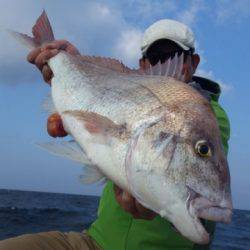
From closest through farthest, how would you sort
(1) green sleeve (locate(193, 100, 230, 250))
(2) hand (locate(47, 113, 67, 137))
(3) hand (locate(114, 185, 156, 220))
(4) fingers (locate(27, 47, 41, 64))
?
(3) hand (locate(114, 185, 156, 220))
(2) hand (locate(47, 113, 67, 137))
(1) green sleeve (locate(193, 100, 230, 250))
(4) fingers (locate(27, 47, 41, 64))

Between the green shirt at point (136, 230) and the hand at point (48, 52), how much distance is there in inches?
48.4

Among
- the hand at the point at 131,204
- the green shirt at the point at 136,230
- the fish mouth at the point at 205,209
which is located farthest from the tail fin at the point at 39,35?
the fish mouth at the point at 205,209

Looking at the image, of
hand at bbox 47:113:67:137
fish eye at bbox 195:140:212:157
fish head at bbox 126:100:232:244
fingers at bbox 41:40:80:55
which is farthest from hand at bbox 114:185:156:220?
fingers at bbox 41:40:80:55

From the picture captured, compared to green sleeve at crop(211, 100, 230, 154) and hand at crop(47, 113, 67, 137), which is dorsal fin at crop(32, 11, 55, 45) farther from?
green sleeve at crop(211, 100, 230, 154)

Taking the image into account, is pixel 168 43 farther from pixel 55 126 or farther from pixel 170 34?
pixel 55 126

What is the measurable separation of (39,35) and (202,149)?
258 centimetres

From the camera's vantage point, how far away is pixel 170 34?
14.9 feet

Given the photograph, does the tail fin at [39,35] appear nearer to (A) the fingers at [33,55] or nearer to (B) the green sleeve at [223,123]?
(A) the fingers at [33,55]

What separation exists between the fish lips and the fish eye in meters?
0.25

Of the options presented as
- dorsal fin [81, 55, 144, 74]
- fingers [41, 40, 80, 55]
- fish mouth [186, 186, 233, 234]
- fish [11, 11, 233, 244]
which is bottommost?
fish mouth [186, 186, 233, 234]

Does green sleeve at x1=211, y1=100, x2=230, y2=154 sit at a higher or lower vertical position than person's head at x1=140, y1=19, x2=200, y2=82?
lower

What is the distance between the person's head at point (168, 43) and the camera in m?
4.55

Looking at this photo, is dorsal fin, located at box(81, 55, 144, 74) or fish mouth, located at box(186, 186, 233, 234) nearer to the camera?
fish mouth, located at box(186, 186, 233, 234)

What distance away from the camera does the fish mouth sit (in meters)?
2.65
